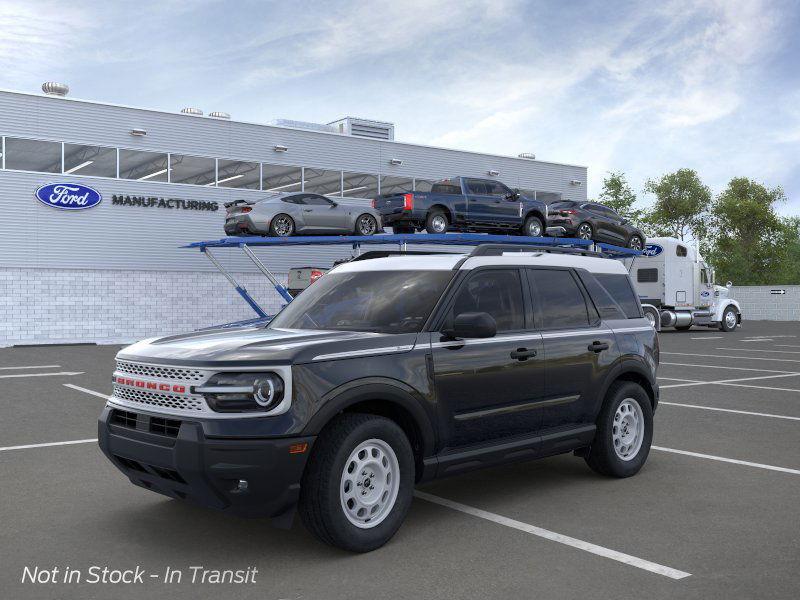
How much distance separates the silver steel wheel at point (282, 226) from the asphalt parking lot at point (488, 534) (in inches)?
635

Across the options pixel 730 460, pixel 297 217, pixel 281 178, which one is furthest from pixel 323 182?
pixel 730 460

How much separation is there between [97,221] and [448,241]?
42.9 feet

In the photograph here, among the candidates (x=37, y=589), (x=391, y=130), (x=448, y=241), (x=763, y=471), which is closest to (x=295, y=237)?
(x=448, y=241)

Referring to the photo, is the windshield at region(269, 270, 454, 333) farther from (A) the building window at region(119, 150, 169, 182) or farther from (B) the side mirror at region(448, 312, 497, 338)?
(A) the building window at region(119, 150, 169, 182)

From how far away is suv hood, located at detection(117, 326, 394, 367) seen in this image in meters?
4.55

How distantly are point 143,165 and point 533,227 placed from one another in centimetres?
1409

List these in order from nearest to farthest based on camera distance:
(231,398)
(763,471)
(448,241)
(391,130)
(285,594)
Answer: (285,594) → (231,398) → (763,471) → (448,241) → (391,130)

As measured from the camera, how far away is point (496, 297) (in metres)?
5.91

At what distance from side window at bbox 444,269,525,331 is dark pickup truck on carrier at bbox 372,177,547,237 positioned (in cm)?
1681

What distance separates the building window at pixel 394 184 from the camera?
113 feet

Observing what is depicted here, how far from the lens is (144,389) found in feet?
16.0

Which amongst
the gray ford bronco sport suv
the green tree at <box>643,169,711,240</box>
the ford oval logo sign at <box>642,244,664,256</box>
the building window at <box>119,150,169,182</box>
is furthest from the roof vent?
the green tree at <box>643,169,711,240</box>

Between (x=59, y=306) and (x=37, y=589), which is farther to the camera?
(x=59, y=306)

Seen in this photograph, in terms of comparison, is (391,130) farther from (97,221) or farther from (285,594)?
(285,594)
